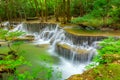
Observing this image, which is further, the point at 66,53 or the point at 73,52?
the point at 66,53

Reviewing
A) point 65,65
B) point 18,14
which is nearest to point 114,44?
point 65,65

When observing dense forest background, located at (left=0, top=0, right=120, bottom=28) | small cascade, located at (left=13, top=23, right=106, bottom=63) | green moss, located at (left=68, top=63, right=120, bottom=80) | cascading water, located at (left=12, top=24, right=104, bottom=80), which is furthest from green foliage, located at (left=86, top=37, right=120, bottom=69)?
dense forest background, located at (left=0, top=0, right=120, bottom=28)

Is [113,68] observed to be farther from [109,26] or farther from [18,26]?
[18,26]

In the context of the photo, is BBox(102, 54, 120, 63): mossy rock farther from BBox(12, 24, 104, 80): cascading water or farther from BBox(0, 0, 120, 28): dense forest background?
BBox(0, 0, 120, 28): dense forest background

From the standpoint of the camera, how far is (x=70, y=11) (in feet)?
80.6

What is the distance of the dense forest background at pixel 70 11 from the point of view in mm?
17172

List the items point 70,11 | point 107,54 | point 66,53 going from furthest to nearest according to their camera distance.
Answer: point 70,11
point 66,53
point 107,54

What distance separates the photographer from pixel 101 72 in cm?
598

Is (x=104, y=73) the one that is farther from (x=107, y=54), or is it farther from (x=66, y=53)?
→ (x=66, y=53)

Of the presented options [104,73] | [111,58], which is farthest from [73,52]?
[104,73]

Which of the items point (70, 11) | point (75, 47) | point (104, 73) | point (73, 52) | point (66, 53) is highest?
point (70, 11)

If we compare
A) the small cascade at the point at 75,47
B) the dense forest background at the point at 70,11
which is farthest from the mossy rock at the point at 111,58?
the dense forest background at the point at 70,11

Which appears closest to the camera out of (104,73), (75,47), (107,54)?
(104,73)

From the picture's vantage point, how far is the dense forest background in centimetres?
1717
